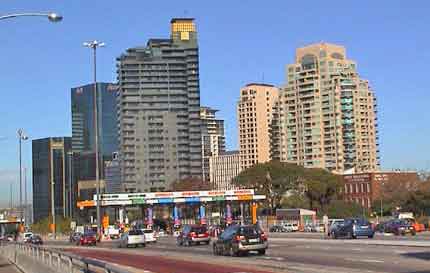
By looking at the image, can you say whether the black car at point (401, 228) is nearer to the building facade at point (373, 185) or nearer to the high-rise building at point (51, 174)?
the high-rise building at point (51, 174)

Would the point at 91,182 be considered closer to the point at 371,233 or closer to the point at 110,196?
the point at 110,196

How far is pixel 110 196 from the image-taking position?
101562 millimetres

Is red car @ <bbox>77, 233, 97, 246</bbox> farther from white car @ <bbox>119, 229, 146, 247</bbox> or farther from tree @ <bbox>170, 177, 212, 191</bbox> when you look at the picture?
tree @ <bbox>170, 177, 212, 191</bbox>

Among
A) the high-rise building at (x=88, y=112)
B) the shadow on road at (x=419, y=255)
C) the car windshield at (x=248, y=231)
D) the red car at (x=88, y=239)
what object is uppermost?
the high-rise building at (x=88, y=112)

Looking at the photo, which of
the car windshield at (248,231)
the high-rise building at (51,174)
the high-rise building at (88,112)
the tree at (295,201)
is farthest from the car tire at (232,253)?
the high-rise building at (88,112)

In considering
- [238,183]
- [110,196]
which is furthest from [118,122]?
[110,196]

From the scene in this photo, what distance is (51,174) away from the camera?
150m

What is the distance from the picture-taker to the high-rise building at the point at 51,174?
153m

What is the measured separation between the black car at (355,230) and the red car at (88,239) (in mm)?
28727

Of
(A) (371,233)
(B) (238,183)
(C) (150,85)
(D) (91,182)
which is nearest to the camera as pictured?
(A) (371,233)

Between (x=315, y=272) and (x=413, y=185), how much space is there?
140560 millimetres

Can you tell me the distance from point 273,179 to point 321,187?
932 centimetres

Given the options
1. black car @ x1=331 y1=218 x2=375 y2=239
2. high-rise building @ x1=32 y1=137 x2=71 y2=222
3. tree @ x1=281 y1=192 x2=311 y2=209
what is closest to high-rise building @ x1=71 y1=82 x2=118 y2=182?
high-rise building @ x1=32 y1=137 x2=71 y2=222

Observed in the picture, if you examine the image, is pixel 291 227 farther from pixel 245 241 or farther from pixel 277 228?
pixel 245 241
